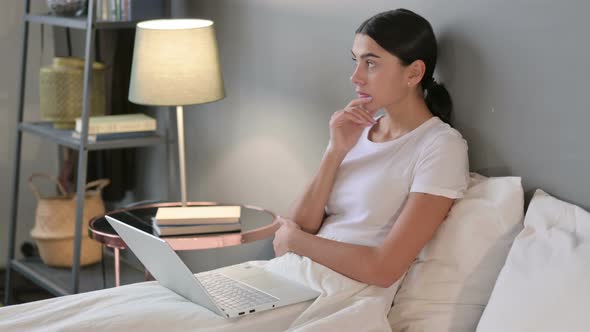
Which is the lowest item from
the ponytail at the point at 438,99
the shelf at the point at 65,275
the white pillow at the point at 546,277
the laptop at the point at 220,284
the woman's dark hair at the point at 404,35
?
the shelf at the point at 65,275

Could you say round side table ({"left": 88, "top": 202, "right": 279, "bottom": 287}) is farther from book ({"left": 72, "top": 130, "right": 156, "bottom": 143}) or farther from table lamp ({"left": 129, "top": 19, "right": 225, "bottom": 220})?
book ({"left": 72, "top": 130, "right": 156, "bottom": 143})

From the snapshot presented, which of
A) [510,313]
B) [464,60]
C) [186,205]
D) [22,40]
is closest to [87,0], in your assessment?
[22,40]

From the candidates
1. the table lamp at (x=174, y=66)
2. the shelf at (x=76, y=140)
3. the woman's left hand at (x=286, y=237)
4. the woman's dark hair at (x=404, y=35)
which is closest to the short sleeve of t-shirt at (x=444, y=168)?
the woman's dark hair at (x=404, y=35)

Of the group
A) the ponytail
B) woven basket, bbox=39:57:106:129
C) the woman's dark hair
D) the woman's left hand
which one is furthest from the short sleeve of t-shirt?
woven basket, bbox=39:57:106:129

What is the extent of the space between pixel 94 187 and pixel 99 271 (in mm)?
408

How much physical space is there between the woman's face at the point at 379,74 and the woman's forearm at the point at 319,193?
217 millimetres

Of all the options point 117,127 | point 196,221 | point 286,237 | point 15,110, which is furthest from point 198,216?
point 15,110

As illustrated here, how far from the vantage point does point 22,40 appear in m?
3.62

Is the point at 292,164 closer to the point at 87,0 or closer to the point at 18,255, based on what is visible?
the point at 87,0

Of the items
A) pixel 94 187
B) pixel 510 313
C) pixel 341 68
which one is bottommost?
pixel 94 187

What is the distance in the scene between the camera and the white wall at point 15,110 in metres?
3.91

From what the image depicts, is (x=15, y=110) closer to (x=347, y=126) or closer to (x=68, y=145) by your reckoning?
(x=68, y=145)

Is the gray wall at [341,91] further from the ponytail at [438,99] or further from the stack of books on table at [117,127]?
the stack of books on table at [117,127]

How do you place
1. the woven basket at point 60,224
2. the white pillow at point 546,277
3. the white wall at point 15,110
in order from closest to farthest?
the white pillow at point 546,277 → the woven basket at point 60,224 → the white wall at point 15,110
